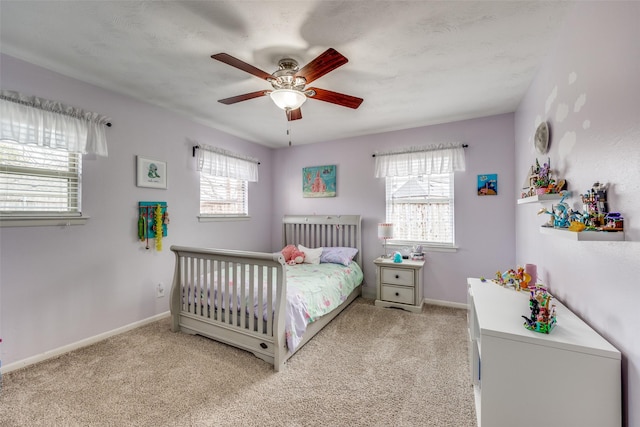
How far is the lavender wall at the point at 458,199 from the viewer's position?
3.22 m

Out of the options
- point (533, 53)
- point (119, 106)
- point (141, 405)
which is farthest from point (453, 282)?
point (119, 106)

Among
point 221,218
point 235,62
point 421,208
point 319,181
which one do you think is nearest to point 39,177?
point 221,218

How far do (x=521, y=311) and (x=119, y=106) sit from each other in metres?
3.78

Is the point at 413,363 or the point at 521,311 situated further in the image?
the point at 413,363

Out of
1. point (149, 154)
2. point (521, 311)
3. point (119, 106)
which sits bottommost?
point (521, 311)

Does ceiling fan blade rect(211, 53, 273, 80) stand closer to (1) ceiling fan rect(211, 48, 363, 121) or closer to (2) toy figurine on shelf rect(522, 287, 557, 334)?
(1) ceiling fan rect(211, 48, 363, 121)

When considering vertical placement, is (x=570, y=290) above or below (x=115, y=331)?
above

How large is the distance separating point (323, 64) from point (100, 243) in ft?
8.53

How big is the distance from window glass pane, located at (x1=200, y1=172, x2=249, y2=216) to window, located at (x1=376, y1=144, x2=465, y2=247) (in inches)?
84.6

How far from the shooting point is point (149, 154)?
2.97m

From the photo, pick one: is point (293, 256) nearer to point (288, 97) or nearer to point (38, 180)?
point (288, 97)

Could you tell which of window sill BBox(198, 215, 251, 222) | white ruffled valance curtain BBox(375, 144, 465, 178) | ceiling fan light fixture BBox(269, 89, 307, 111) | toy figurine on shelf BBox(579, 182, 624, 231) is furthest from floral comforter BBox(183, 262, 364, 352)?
toy figurine on shelf BBox(579, 182, 624, 231)

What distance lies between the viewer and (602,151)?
126cm

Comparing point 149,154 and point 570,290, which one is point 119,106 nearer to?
point 149,154
